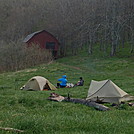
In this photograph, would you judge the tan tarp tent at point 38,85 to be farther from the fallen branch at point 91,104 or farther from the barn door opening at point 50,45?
the barn door opening at point 50,45

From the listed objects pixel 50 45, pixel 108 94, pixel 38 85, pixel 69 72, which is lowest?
pixel 69 72

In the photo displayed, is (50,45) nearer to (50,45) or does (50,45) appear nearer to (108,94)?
(50,45)

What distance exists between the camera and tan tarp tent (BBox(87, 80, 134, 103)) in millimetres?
11438

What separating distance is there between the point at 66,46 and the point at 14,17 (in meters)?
25.2

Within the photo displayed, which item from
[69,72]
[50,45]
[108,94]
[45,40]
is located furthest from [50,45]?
[108,94]

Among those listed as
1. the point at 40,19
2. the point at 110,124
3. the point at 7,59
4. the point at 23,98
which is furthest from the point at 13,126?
the point at 40,19

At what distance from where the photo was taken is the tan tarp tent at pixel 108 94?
11.4m

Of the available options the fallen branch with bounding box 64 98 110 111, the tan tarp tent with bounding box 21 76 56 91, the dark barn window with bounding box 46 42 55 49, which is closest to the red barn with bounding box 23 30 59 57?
the dark barn window with bounding box 46 42 55 49

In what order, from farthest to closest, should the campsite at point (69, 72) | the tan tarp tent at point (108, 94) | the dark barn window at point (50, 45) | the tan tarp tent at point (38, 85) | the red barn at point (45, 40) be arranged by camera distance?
1. the dark barn window at point (50, 45)
2. the red barn at point (45, 40)
3. the tan tarp tent at point (38, 85)
4. the tan tarp tent at point (108, 94)
5. the campsite at point (69, 72)

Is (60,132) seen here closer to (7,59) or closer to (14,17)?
(7,59)

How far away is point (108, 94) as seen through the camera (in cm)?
1160

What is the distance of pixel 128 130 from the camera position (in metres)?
5.41

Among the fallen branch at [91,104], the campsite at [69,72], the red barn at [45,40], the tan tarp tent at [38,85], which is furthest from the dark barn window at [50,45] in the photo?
the fallen branch at [91,104]

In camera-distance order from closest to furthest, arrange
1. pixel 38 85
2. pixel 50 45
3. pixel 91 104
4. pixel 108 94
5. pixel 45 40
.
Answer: pixel 91 104 < pixel 108 94 < pixel 38 85 < pixel 45 40 < pixel 50 45
